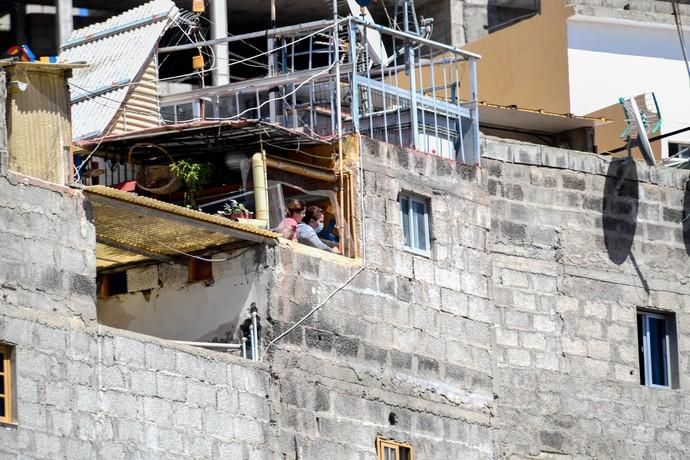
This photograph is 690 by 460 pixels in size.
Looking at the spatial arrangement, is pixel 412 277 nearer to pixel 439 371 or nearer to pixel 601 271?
pixel 439 371

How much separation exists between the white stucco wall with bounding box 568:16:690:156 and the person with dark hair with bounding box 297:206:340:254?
10.6m

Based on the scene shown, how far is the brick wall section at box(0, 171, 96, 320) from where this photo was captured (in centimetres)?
2145

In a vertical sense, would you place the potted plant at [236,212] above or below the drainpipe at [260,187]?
below

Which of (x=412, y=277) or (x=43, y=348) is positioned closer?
(x=43, y=348)

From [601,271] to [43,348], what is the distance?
30.8 ft

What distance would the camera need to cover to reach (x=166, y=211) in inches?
911

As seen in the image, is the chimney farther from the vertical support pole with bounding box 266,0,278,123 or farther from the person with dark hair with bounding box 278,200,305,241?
the vertical support pole with bounding box 266,0,278,123

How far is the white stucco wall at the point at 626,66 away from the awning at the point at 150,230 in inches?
469

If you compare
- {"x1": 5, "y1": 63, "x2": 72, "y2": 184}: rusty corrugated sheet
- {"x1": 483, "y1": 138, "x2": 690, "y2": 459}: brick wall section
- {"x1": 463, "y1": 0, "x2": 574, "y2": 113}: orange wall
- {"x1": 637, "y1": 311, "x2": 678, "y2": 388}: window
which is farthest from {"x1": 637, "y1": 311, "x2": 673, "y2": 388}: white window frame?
{"x1": 5, "y1": 63, "x2": 72, "y2": 184}: rusty corrugated sheet

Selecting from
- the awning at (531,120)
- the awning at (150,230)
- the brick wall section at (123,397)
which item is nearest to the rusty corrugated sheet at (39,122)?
the awning at (150,230)

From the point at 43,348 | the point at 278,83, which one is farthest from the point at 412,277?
the point at 43,348

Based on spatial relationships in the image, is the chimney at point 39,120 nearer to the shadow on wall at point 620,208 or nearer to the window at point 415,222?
the window at point 415,222

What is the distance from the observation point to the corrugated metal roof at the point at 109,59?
25.9m

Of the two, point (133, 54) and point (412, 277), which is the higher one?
point (133, 54)
